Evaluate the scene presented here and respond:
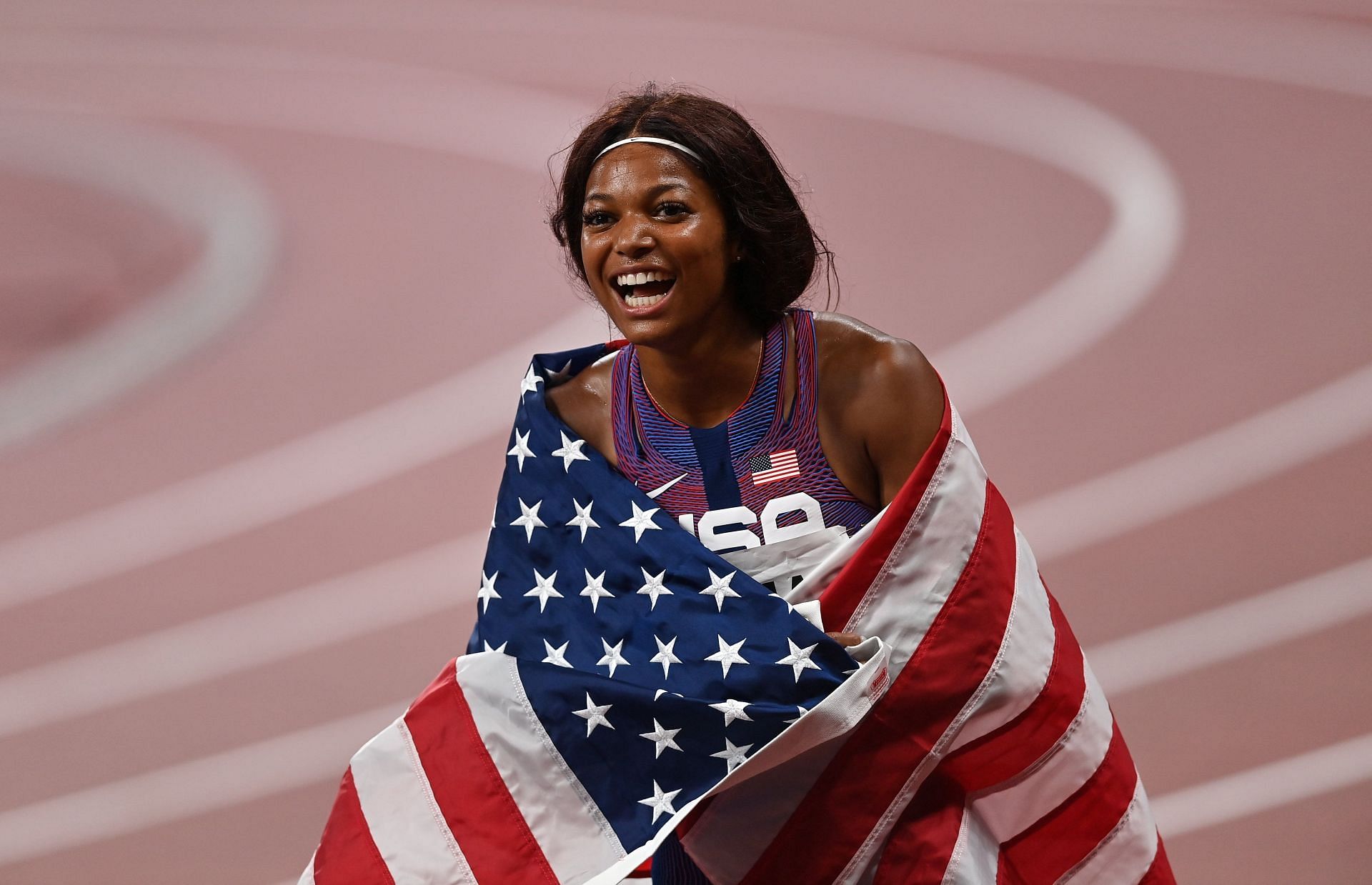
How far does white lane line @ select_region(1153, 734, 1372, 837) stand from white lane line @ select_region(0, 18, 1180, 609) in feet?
4.69

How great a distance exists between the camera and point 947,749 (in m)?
2.06

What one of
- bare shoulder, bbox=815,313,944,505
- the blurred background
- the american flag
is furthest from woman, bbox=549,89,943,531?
the blurred background

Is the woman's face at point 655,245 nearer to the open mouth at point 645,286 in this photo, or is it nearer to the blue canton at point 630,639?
the open mouth at point 645,286

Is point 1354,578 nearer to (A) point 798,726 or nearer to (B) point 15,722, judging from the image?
(A) point 798,726

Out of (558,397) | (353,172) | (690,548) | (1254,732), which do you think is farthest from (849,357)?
(353,172)

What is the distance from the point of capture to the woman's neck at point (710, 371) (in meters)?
2.26

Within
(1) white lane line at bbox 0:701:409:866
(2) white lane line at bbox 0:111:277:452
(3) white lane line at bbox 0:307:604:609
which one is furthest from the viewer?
(2) white lane line at bbox 0:111:277:452

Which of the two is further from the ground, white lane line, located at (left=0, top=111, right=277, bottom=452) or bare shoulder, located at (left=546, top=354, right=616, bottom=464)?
white lane line, located at (left=0, top=111, right=277, bottom=452)

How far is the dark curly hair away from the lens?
2.24m

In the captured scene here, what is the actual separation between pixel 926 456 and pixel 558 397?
657 millimetres

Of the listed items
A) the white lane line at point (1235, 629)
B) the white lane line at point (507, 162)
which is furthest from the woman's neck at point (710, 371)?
the white lane line at point (507, 162)

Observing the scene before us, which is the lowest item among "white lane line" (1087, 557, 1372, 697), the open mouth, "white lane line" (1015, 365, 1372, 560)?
"white lane line" (1087, 557, 1372, 697)

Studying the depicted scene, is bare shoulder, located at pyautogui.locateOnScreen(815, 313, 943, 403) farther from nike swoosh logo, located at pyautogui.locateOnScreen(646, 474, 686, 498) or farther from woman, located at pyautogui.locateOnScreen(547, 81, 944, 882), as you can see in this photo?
nike swoosh logo, located at pyautogui.locateOnScreen(646, 474, 686, 498)

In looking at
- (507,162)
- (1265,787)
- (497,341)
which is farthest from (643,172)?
(507,162)
